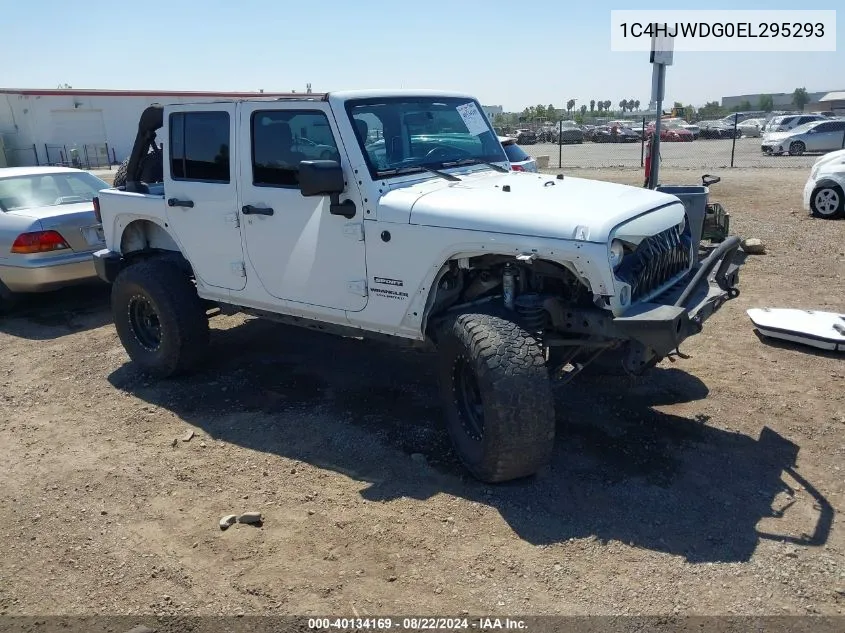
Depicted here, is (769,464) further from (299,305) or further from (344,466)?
(299,305)

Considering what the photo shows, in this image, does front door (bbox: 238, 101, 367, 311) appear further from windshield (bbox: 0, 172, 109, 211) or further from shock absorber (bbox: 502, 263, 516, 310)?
windshield (bbox: 0, 172, 109, 211)

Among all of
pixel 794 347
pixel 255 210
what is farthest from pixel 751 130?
pixel 255 210

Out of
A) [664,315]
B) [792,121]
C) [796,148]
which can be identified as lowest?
[796,148]

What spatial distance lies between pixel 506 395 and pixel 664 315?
0.90m

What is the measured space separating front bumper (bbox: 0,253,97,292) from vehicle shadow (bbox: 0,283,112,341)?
0.41 meters

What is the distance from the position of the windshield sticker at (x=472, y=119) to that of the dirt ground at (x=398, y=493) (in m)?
1.94

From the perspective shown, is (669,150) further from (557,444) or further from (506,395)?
(506,395)

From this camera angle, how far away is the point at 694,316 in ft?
12.8

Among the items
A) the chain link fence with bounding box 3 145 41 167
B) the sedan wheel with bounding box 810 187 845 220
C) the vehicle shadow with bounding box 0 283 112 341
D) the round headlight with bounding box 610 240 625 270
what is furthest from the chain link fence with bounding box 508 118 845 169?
the chain link fence with bounding box 3 145 41 167

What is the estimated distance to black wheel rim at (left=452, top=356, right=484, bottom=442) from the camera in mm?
4129

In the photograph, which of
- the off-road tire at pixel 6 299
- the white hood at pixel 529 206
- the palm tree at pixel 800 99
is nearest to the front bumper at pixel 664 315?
the white hood at pixel 529 206

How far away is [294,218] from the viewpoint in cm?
479

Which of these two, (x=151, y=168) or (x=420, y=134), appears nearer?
(x=420, y=134)

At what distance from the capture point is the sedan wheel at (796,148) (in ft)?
87.2
